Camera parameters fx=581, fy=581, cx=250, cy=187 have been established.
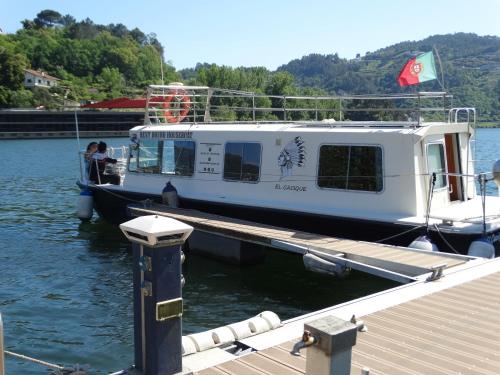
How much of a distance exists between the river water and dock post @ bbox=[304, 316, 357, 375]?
4.60 meters

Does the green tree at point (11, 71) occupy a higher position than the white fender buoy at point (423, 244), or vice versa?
the green tree at point (11, 71)

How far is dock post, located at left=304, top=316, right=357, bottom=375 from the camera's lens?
3.86 meters

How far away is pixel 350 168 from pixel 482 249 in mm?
2940

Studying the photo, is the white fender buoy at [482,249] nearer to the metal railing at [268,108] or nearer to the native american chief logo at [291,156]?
the metal railing at [268,108]

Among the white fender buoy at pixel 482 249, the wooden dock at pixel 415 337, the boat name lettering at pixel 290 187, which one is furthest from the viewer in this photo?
the boat name lettering at pixel 290 187

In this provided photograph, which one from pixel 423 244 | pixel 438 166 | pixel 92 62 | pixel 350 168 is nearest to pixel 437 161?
pixel 438 166

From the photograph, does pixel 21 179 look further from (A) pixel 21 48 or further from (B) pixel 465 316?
(A) pixel 21 48

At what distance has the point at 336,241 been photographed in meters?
10.1

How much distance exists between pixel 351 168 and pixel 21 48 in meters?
143

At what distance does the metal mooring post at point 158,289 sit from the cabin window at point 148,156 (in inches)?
395

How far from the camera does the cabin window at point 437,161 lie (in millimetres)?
11125

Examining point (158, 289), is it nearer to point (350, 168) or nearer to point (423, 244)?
point (423, 244)

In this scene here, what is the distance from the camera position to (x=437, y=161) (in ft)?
37.2

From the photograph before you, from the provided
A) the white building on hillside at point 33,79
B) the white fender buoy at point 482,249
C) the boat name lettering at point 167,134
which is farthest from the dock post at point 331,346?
the white building on hillside at point 33,79
